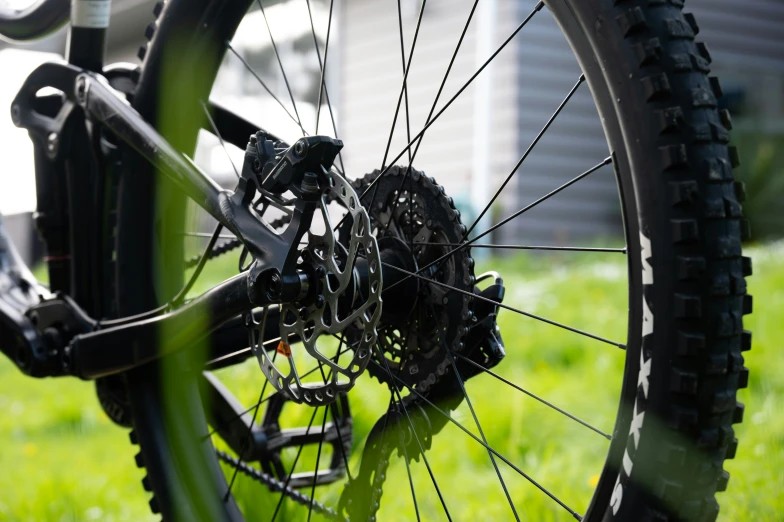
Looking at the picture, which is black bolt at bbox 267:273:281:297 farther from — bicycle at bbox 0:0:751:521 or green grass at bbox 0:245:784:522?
green grass at bbox 0:245:784:522

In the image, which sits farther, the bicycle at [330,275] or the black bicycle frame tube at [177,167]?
the black bicycle frame tube at [177,167]

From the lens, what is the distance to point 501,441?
2.51m

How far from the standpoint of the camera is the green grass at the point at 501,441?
2.07 metres

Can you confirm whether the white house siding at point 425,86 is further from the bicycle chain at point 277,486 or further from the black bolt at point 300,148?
the black bolt at point 300,148

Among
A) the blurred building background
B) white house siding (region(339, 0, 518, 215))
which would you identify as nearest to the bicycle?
the blurred building background

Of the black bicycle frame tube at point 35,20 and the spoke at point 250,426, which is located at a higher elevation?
the black bicycle frame tube at point 35,20

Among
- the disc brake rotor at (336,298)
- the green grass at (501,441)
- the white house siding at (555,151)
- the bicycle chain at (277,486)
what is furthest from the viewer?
the white house siding at (555,151)

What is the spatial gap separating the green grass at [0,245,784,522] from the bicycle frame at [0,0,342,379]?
1.54 ft

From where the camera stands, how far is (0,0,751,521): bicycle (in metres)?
0.96

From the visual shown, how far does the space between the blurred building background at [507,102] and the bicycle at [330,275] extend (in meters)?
4.20

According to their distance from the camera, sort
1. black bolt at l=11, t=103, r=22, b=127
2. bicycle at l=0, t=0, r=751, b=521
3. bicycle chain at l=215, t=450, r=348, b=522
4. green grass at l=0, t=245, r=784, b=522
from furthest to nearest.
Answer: green grass at l=0, t=245, r=784, b=522
black bolt at l=11, t=103, r=22, b=127
bicycle chain at l=215, t=450, r=348, b=522
bicycle at l=0, t=0, r=751, b=521

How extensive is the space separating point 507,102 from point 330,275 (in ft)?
20.1

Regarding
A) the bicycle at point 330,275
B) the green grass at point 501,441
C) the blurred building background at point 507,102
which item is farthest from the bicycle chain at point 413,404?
the blurred building background at point 507,102

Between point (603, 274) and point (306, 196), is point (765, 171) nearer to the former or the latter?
point (603, 274)
